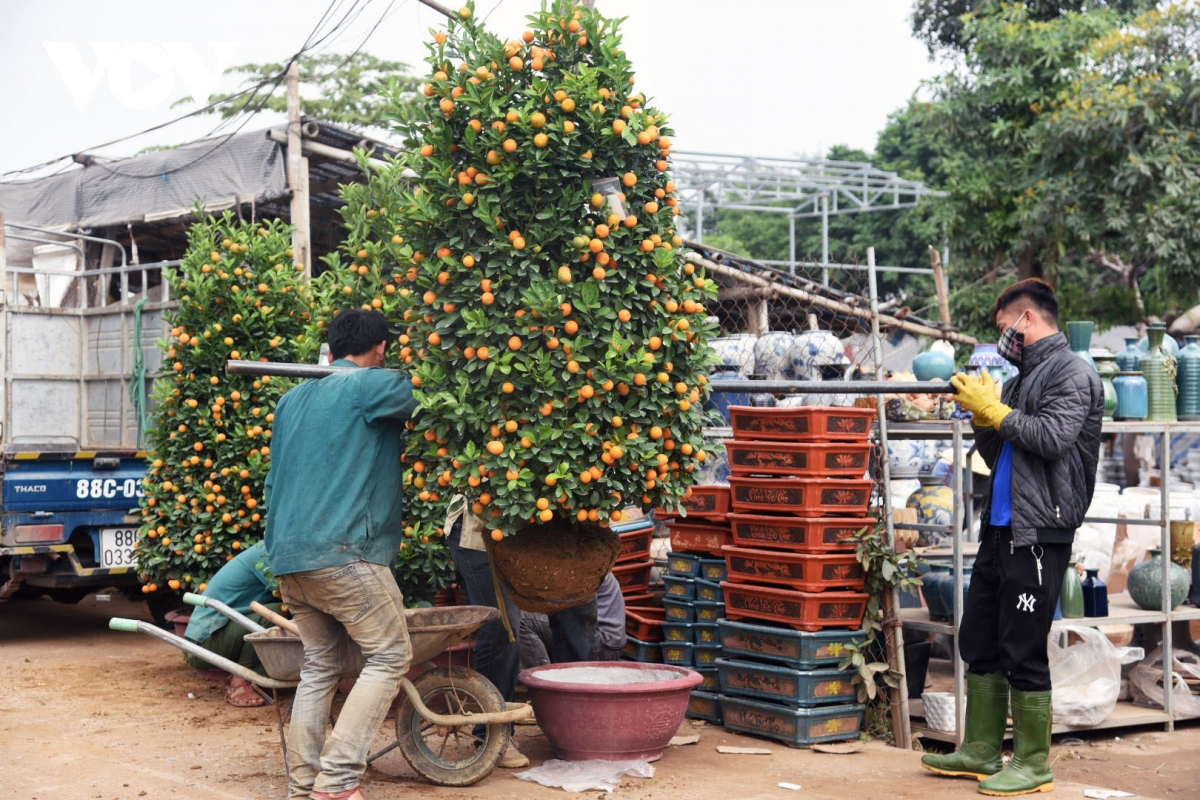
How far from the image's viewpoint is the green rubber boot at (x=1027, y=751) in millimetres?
4992

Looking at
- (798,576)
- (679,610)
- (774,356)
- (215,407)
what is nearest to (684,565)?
(679,610)

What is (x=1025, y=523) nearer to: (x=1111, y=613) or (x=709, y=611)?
(x=709, y=611)

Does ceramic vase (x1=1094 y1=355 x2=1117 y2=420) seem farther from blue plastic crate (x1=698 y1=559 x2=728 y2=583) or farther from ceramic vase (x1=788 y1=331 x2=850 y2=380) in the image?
blue plastic crate (x1=698 y1=559 x2=728 y2=583)

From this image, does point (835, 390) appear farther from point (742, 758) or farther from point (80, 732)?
point (80, 732)

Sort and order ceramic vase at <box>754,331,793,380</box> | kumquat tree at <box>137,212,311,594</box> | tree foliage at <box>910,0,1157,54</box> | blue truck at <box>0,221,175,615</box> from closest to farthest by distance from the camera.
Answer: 1. kumquat tree at <box>137,212,311,594</box>
2. ceramic vase at <box>754,331,793,380</box>
3. blue truck at <box>0,221,175,615</box>
4. tree foliage at <box>910,0,1157,54</box>

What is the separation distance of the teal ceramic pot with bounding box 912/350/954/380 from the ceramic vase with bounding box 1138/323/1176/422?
1136mm

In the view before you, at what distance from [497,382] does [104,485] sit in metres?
5.54

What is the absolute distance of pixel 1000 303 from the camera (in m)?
5.30

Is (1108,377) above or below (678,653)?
above

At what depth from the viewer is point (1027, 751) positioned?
16.5 ft

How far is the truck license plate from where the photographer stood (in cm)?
878

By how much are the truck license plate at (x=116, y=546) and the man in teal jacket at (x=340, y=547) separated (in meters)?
4.81

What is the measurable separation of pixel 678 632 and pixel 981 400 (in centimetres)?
261

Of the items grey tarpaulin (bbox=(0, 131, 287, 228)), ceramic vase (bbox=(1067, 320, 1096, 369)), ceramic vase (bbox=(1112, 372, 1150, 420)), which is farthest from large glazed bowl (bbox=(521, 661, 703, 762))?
grey tarpaulin (bbox=(0, 131, 287, 228))
